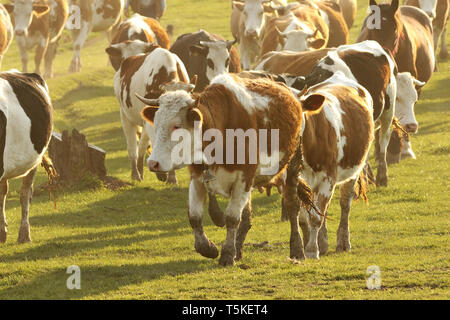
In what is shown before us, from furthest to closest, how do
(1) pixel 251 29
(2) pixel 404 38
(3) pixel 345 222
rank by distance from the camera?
(1) pixel 251 29 → (2) pixel 404 38 → (3) pixel 345 222

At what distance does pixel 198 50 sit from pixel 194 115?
Result: 10.2 meters

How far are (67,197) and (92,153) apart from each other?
3.83 ft

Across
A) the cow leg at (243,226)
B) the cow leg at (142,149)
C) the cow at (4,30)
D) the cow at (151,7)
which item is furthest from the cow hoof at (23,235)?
the cow at (151,7)

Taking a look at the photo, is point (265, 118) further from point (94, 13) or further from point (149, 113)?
point (94, 13)

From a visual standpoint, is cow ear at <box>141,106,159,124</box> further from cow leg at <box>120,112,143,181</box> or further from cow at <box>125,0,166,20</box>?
cow at <box>125,0,166,20</box>

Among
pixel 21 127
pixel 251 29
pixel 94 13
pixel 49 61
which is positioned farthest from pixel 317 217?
pixel 94 13

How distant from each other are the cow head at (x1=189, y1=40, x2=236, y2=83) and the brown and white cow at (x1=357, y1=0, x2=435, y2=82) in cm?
262

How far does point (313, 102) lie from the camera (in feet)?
35.0

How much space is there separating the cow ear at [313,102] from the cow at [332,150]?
0.01 m

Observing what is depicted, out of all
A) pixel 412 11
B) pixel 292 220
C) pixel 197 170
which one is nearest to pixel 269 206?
pixel 292 220

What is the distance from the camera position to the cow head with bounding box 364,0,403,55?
713 inches

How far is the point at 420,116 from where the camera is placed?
77.6 ft

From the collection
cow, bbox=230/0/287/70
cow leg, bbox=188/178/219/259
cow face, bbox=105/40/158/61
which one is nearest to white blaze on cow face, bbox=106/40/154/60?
cow face, bbox=105/40/158/61

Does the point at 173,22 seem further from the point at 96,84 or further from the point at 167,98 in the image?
the point at 167,98
